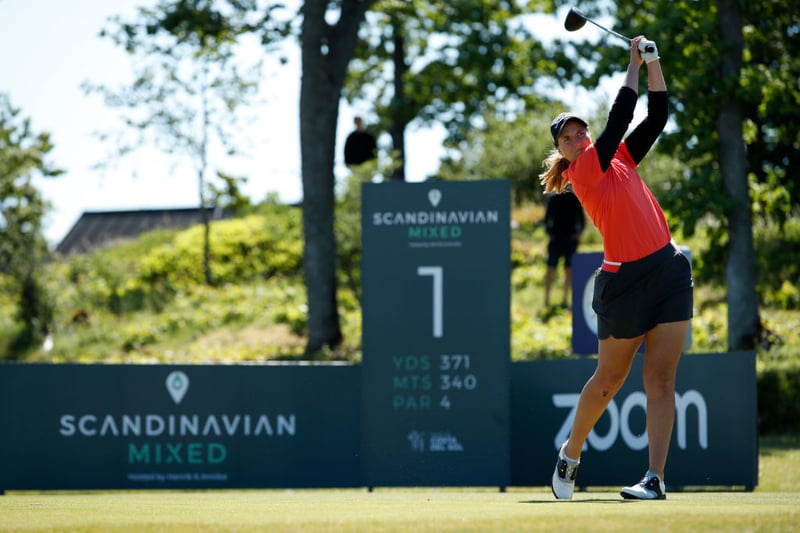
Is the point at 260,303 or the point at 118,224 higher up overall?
the point at 118,224

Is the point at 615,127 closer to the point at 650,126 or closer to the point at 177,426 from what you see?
the point at 650,126

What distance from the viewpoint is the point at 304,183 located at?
17.1m

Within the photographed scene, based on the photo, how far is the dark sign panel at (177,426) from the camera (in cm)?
936

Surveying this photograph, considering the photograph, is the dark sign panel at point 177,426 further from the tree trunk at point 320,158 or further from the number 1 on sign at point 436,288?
the tree trunk at point 320,158

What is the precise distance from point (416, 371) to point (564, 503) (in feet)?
11.7

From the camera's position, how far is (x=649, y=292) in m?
5.47

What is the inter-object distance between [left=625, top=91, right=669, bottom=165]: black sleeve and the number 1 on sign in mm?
3137

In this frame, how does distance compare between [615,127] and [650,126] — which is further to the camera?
[650,126]

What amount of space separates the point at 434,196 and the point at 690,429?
99.8 inches

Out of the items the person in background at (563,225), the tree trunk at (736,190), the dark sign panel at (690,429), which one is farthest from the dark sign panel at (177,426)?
the person in background at (563,225)

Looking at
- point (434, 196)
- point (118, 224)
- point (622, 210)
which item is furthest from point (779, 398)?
point (118, 224)

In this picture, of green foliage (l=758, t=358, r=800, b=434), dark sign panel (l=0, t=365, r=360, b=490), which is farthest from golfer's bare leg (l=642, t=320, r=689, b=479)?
green foliage (l=758, t=358, r=800, b=434)

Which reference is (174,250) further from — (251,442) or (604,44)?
(251,442)

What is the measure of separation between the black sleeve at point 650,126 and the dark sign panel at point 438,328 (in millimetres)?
3009
